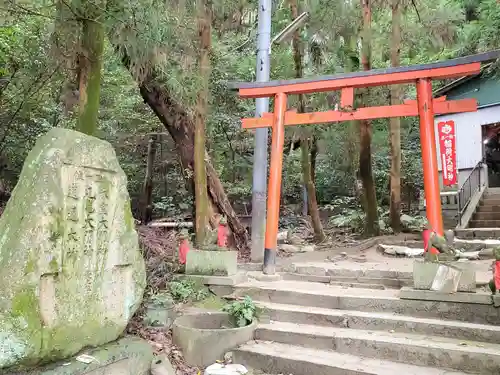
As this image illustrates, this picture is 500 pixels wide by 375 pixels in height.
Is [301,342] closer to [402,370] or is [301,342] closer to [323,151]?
[402,370]

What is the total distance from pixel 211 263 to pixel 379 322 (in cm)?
274

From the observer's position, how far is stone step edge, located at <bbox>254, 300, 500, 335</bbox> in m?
5.11

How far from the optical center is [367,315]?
221 inches

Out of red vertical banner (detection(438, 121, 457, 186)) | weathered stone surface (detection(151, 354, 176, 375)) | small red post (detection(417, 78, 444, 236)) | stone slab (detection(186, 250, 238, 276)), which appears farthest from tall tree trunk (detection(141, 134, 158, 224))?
weathered stone surface (detection(151, 354, 176, 375))

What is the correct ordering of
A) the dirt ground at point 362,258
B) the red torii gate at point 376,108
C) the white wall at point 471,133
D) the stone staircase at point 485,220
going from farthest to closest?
the white wall at point 471,133, the stone staircase at point 485,220, the dirt ground at point 362,258, the red torii gate at point 376,108

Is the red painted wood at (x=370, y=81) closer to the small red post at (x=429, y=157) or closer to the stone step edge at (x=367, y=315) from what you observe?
the small red post at (x=429, y=157)

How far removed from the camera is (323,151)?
62.2 feet

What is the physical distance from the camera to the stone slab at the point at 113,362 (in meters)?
3.93

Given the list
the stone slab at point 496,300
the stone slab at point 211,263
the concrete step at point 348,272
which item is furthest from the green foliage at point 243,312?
the stone slab at point 496,300

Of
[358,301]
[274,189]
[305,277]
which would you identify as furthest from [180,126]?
[358,301]

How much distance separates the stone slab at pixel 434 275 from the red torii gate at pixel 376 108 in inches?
37.2

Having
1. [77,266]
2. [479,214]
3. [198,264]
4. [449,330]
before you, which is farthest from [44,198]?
[479,214]

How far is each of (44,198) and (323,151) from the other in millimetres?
15875

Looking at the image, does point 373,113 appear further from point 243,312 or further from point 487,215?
point 487,215
